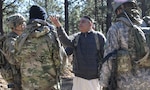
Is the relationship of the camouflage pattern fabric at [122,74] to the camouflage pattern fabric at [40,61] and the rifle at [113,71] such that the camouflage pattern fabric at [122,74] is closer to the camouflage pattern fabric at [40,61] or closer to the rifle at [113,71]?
the rifle at [113,71]

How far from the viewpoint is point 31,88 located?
5.91 meters

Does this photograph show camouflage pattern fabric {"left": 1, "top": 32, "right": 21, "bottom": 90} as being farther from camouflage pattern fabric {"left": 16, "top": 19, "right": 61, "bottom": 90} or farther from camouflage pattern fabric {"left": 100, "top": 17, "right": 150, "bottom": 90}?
camouflage pattern fabric {"left": 100, "top": 17, "right": 150, "bottom": 90}

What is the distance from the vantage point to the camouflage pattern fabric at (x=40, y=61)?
578cm

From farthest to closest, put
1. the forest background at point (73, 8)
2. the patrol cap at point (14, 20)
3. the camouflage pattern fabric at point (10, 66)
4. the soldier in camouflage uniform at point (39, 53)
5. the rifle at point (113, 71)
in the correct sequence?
the forest background at point (73, 8)
the patrol cap at point (14, 20)
the camouflage pattern fabric at point (10, 66)
the soldier in camouflage uniform at point (39, 53)
the rifle at point (113, 71)

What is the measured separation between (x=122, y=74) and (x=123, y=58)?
21 cm

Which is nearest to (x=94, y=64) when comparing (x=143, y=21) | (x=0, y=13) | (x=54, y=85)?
(x=54, y=85)

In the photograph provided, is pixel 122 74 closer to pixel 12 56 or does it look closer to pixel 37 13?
pixel 37 13

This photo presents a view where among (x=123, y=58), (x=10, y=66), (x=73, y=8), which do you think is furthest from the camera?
(x=73, y=8)

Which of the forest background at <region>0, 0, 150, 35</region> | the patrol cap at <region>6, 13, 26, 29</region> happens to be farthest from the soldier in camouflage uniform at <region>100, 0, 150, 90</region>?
A: the forest background at <region>0, 0, 150, 35</region>

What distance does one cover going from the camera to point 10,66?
6.37m

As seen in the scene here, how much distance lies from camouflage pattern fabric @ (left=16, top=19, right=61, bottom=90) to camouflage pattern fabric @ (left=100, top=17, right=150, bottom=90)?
44.9 inches

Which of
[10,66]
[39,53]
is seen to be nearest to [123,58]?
[39,53]

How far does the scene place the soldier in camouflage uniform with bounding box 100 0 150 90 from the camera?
4.84 m

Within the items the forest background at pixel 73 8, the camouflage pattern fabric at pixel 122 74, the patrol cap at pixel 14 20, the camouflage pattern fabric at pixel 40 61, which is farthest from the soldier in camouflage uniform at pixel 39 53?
the forest background at pixel 73 8
